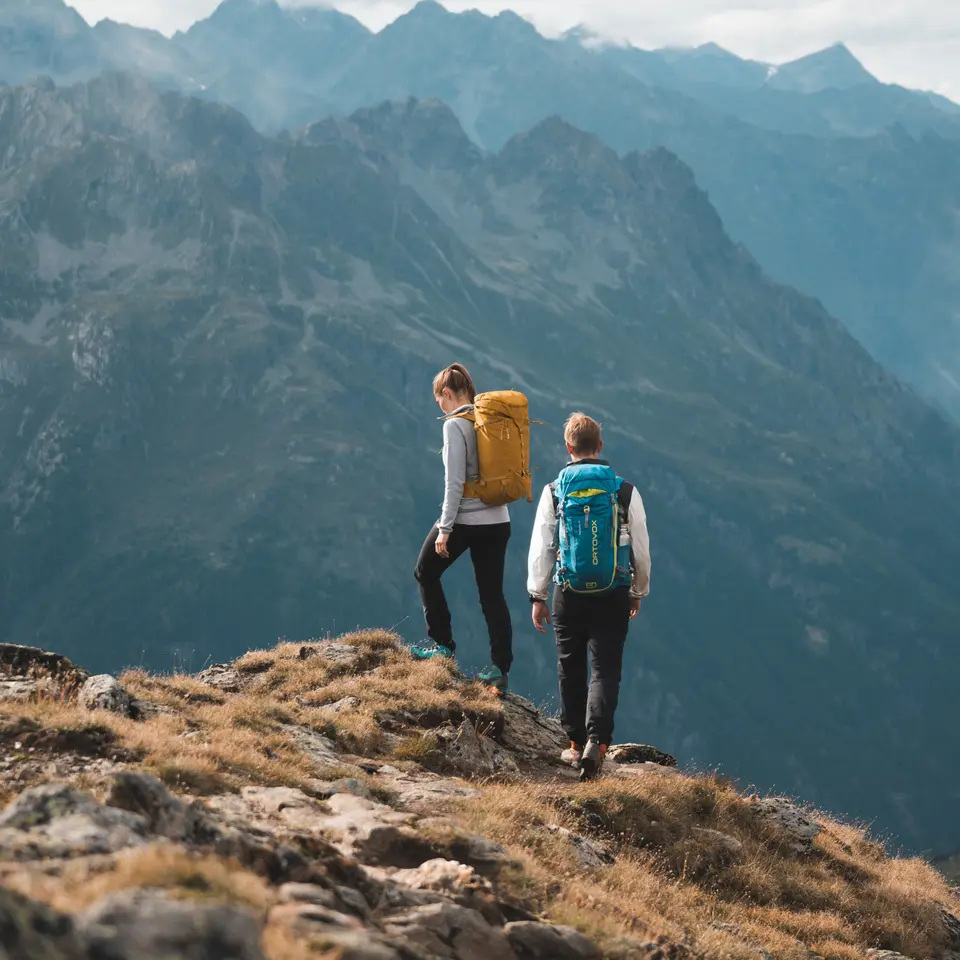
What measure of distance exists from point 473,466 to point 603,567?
2585 millimetres

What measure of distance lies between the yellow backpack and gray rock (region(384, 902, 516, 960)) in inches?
279

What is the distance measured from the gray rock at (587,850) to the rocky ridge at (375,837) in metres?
0.03

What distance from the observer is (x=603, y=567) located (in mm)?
11547

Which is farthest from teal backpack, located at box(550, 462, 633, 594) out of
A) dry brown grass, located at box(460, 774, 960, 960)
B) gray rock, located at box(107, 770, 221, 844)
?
gray rock, located at box(107, 770, 221, 844)

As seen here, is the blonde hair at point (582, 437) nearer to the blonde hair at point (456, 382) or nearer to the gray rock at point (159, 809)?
the blonde hair at point (456, 382)

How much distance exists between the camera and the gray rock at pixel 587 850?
925 cm

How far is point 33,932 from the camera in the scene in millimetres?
3998

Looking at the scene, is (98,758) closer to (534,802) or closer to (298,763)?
(298,763)

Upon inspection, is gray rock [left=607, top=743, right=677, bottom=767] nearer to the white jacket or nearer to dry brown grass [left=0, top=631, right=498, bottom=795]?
dry brown grass [left=0, top=631, right=498, bottom=795]

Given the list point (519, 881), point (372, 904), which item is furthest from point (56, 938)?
point (519, 881)

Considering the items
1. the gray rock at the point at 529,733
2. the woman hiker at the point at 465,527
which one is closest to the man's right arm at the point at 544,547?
the woman hiker at the point at 465,527

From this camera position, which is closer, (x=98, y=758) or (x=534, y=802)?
(x=98, y=758)

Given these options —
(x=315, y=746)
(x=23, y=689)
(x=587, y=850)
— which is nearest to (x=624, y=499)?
(x=587, y=850)

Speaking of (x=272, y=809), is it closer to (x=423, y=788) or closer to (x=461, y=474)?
(x=423, y=788)
